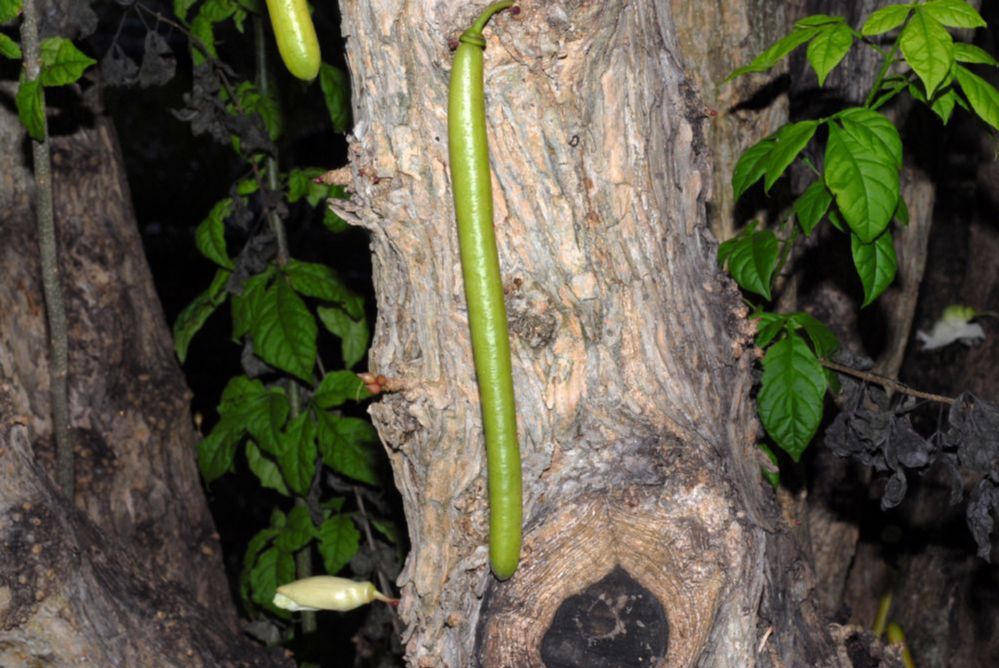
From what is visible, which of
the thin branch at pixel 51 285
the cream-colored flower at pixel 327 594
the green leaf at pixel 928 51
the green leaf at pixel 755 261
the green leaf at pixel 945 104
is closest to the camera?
the cream-colored flower at pixel 327 594

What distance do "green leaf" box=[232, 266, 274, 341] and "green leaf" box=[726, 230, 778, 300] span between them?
2.63 ft

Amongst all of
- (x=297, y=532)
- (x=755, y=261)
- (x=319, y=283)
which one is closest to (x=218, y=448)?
(x=297, y=532)

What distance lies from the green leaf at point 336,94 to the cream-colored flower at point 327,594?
3.10ft

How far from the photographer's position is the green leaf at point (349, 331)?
196 cm

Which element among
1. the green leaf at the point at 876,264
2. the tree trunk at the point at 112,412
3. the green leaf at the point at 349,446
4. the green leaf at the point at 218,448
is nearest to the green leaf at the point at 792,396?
the green leaf at the point at 876,264

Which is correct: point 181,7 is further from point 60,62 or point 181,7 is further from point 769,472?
point 769,472

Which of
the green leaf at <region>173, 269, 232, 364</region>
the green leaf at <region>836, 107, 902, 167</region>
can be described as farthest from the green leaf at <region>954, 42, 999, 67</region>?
the green leaf at <region>173, 269, 232, 364</region>

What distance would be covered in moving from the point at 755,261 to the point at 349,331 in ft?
2.60

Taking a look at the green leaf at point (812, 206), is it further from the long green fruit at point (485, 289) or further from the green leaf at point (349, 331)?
the green leaf at point (349, 331)

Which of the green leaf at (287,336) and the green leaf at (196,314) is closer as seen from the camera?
the green leaf at (287,336)

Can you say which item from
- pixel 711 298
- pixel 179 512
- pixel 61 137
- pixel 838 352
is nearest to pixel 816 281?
pixel 838 352

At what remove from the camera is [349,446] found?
1823mm

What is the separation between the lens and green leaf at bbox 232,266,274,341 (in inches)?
73.2

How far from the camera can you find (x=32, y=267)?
1.72 metres
